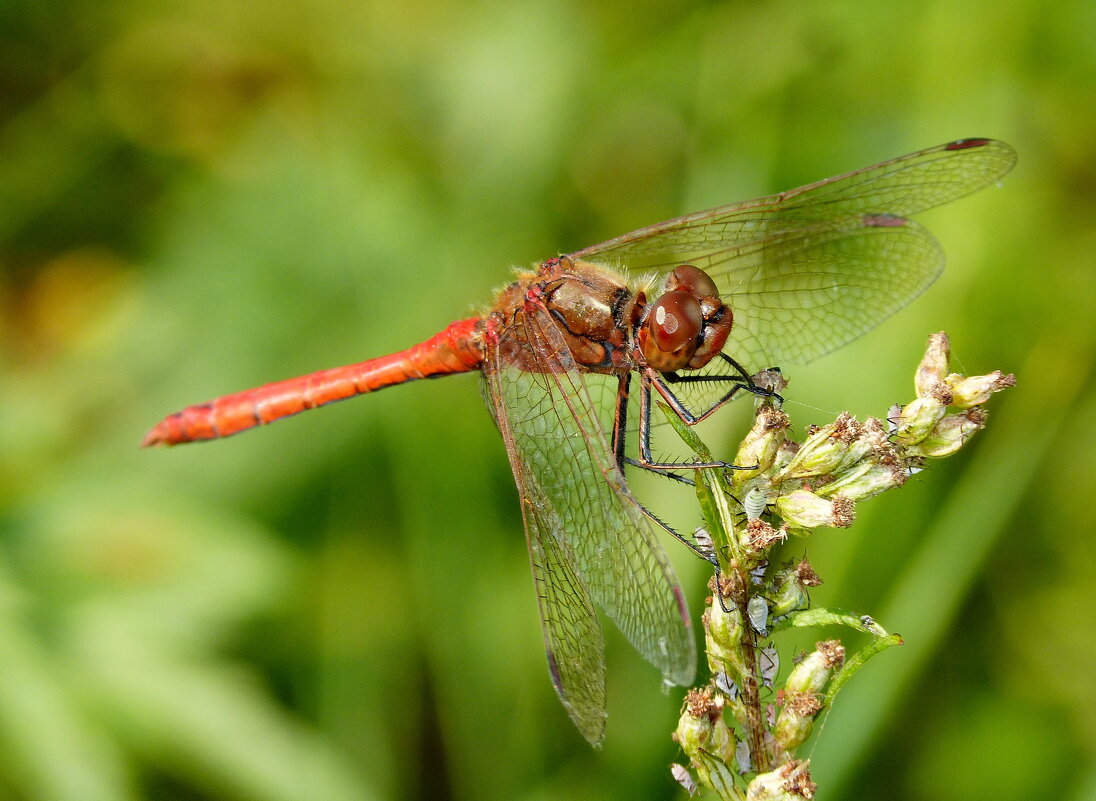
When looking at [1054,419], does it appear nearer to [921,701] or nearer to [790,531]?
[921,701]

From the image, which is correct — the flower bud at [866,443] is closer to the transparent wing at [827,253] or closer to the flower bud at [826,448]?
the flower bud at [826,448]

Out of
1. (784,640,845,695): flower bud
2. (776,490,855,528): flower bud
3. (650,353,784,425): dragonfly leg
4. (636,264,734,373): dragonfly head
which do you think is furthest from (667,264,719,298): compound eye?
(784,640,845,695): flower bud

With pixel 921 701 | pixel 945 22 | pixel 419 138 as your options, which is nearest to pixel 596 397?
pixel 921 701

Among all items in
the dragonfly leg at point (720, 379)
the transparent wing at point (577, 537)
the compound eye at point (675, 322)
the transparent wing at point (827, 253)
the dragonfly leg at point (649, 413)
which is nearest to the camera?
the transparent wing at point (577, 537)

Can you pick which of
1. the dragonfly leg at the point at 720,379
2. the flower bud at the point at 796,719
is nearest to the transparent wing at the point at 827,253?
the dragonfly leg at the point at 720,379

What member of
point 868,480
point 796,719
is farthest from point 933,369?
point 796,719

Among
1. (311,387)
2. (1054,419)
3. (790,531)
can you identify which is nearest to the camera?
(790,531)
